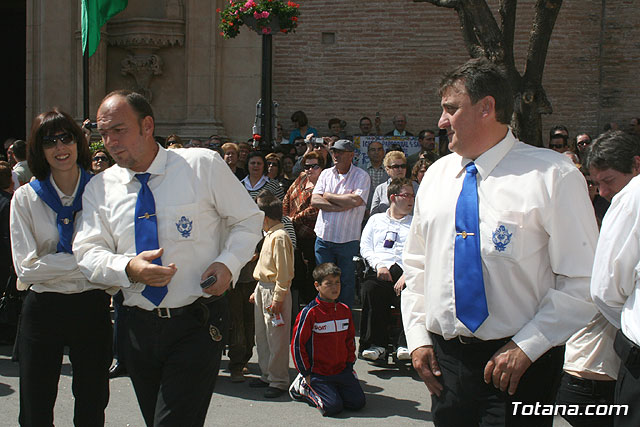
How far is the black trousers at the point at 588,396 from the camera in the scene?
4047 mm

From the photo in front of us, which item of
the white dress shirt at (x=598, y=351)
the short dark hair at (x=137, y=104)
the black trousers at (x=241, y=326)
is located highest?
the short dark hair at (x=137, y=104)

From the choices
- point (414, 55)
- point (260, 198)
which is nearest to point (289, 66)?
point (414, 55)

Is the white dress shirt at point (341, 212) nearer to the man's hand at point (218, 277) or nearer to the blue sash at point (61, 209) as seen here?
the blue sash at point (61, 209)

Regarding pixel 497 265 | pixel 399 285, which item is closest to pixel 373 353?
pixel 399 285

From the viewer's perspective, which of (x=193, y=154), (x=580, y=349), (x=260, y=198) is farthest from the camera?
(x=260, y=198)

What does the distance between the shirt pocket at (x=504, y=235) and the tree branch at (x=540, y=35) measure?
8014 mm

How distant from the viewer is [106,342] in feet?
14.5

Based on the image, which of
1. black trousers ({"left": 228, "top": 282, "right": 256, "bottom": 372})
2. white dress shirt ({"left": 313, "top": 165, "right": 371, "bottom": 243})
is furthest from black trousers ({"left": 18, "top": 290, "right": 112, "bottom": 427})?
white dress shirt ({"left": 313, "top": 165, "right": 371, "bottom": 243})

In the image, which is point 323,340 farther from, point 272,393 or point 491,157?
point 491,157

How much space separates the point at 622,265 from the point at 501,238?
62 cm

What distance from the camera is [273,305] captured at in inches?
270

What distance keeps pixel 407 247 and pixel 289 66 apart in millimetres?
12988

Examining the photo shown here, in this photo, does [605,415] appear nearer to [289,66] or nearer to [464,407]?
[464,407]

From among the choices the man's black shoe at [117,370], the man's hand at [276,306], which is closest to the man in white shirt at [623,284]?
the man's hand at [276,306]
